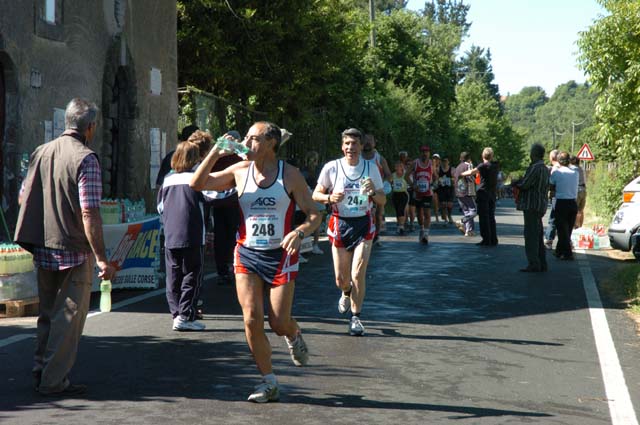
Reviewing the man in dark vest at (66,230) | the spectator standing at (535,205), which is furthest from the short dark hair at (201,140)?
the spectator standing at (535,205)

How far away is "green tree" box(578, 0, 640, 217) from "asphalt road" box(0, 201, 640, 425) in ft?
19.3

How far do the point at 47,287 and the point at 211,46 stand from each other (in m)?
19.8

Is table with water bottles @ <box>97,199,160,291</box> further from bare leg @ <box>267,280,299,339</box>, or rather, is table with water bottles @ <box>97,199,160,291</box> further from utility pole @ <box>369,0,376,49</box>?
utility pole @ <box>369,0,376,49</box>

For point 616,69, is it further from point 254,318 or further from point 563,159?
point 254,318

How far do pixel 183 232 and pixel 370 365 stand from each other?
2.53 metres

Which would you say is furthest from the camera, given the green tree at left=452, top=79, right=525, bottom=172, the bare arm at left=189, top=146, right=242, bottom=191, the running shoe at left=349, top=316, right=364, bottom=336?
the green tree at left=452, top=79, right=525, bottom=172

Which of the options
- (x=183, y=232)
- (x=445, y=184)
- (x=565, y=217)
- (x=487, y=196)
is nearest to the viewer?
(x=183, y=232)

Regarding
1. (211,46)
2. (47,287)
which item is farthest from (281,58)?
(47,287)

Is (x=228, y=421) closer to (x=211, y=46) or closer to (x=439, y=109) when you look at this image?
(x=211, y=46)

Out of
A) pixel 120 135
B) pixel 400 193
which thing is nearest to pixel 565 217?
pixel 400 193

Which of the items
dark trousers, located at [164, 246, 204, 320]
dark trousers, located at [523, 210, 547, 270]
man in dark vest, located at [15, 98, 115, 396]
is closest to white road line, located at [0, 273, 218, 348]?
dark trousers, located at [164, 246, 204, 320]

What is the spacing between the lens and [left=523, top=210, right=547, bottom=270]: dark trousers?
1502cm

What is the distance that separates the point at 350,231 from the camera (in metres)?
9.62

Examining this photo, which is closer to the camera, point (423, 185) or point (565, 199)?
point (565, 199)
